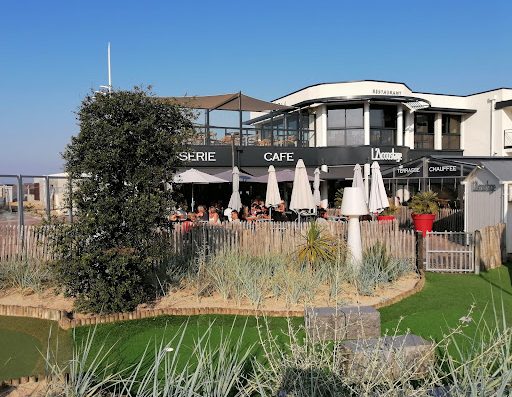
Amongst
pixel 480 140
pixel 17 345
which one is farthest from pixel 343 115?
pixel 17 345

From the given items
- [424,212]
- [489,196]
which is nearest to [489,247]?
[489,196]

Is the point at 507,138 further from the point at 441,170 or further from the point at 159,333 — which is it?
the point at 159,333

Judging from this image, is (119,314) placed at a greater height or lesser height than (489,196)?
lesser

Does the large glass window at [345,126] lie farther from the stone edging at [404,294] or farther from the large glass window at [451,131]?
the stone edging at [404,294]

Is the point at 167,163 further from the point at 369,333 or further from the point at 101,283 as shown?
the point at 369,333

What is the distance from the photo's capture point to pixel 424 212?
50.8ft

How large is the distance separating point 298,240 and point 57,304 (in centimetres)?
474

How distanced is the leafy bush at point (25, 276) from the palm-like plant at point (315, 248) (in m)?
4.70

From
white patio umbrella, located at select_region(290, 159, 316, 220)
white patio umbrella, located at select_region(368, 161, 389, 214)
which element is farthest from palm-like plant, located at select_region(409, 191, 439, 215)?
white patio umbrella, located at select_region(290, 159, 316, 220)

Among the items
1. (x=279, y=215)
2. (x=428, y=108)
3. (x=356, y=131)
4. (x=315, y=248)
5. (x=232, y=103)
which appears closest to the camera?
(x=315, y=248)

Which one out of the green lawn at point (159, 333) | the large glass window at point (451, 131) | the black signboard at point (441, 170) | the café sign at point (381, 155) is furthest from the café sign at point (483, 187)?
the large glass window at point (451, 131)

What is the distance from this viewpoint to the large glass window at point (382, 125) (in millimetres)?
26156

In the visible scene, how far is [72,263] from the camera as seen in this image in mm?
7305

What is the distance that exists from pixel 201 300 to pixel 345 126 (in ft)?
64.3
